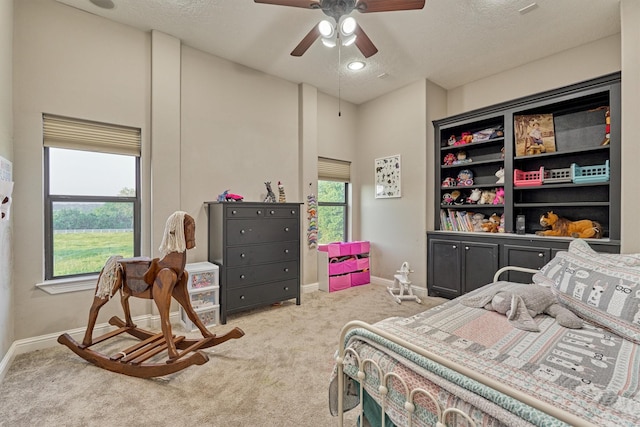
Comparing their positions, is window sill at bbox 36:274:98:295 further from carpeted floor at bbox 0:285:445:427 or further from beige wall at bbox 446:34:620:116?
beige wall at bbox 446:34:620:116

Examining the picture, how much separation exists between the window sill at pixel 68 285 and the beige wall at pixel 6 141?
211mm

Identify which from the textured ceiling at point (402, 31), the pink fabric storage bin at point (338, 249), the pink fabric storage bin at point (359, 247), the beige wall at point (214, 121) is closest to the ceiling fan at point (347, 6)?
the textured ceiling at point (402, 31)

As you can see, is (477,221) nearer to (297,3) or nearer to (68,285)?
(297,3)

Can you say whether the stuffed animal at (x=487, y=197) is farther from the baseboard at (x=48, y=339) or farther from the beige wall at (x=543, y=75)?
the baseboard at (x=48, y=339)

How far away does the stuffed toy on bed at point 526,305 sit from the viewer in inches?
62.0

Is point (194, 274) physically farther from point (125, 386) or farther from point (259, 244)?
point (125, 386)

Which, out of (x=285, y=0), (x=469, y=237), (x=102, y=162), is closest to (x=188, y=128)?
→ (x=102, y=162)

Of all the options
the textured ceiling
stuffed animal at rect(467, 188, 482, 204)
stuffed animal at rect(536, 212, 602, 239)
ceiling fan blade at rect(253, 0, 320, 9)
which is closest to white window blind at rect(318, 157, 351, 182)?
the textured ceiling

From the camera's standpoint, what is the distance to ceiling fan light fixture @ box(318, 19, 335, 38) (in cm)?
218

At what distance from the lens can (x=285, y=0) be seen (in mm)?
1999

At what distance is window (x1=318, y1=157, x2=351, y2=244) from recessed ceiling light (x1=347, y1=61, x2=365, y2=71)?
1362 millimetres

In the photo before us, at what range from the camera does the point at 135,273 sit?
7.21ft

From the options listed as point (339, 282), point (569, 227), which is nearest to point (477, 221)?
point (569, 227)

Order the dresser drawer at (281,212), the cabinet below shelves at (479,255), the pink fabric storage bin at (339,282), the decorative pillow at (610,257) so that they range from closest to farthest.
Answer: the decorative pillow at (610,257)
the cabinet below shelves at (479,255)
the dresser drawer at (281,212)
the pink fabric storage bin at (339,282)
